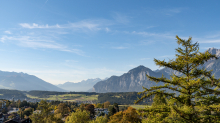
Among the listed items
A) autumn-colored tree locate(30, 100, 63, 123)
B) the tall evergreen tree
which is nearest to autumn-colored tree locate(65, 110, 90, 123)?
autumn-colored tree locate(30, 100, 63, 123)

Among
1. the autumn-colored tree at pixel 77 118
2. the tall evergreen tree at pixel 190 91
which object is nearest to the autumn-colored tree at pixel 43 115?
the autumn-colored tree at pixel 77 118

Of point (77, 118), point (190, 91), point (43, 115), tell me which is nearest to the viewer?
point (190, 91)

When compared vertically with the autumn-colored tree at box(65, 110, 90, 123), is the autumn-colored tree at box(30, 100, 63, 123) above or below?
above

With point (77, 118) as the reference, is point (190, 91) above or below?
above

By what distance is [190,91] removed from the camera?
41.6ft

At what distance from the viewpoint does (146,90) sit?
1307cm

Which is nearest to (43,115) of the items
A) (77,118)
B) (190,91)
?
(77,118)

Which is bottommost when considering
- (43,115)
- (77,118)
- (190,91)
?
(77,118)

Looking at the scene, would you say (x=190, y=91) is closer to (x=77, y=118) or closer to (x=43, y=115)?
(x=77, y=118)

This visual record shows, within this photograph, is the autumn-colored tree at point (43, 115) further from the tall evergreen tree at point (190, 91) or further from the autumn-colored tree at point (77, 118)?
the tall evergreen tree at point (190, 91)

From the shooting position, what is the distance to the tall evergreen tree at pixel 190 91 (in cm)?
1145

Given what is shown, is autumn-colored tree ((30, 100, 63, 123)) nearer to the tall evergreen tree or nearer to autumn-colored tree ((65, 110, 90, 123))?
autumn-colored tree ((65, 110, 90, 123))

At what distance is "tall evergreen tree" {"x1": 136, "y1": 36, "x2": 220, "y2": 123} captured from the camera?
11445 mm

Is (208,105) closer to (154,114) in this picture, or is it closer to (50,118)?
(154,114)
